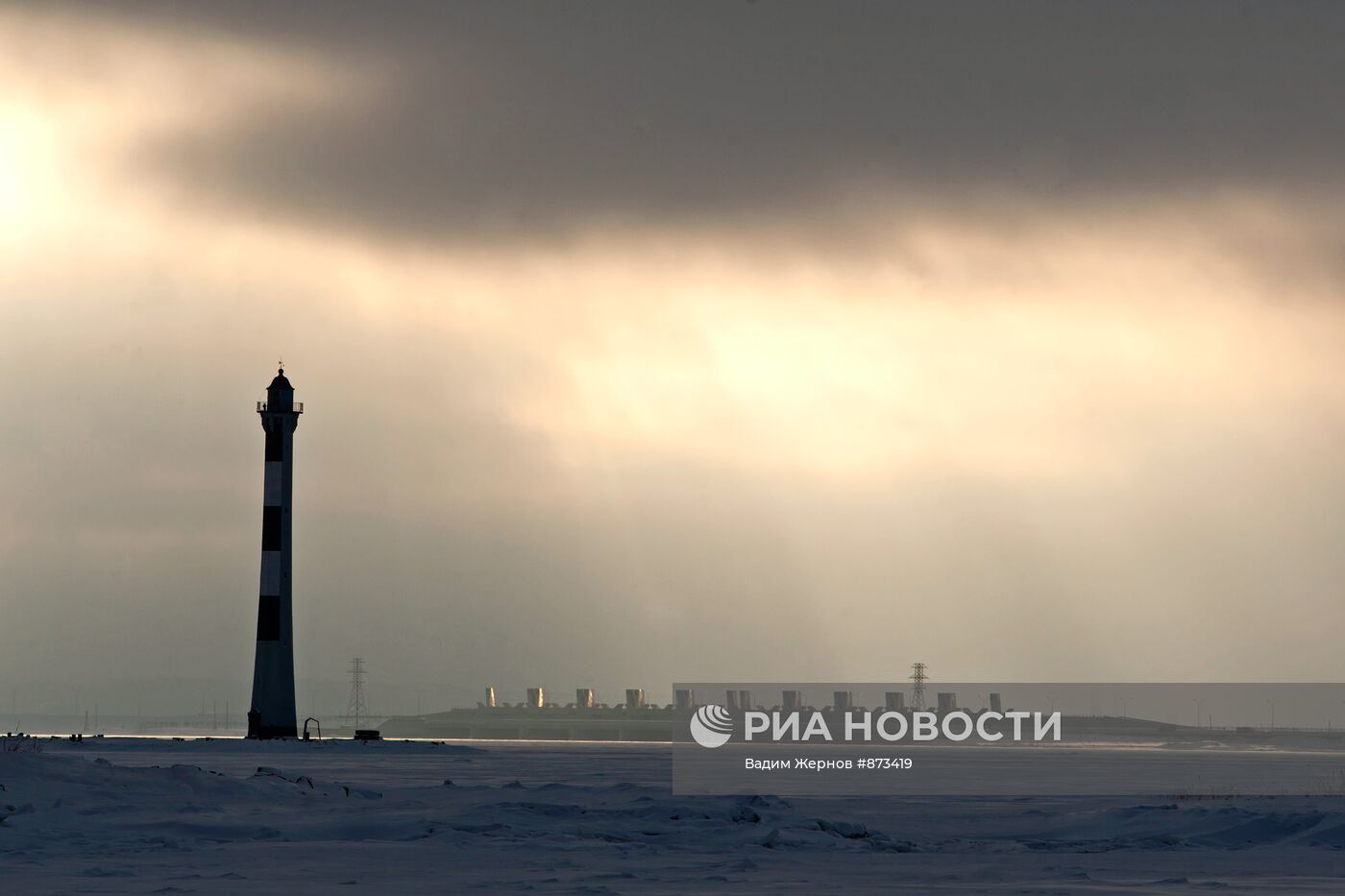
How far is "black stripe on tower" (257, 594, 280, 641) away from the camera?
115938 mm

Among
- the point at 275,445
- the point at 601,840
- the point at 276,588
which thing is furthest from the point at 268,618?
the point at 601,840

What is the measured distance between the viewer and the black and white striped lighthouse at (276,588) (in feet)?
380

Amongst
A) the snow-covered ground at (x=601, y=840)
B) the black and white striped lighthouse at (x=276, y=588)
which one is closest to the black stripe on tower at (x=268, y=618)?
the black and white striped lighthouse at (x=276, y=588)

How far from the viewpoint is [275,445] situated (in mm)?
118750

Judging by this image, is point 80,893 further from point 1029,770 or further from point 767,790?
point 1029,770

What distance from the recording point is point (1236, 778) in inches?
3462

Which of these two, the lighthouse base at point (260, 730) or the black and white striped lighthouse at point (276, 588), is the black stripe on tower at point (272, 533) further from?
the lighthouse base at point (260, 730)

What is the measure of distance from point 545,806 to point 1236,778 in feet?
197

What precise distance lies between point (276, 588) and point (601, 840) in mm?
86755

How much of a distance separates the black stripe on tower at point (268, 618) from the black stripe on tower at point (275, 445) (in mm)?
10329

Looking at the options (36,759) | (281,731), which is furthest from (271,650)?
(36,759)

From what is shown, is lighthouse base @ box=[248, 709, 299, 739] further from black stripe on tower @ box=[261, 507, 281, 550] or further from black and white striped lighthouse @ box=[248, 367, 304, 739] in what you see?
black stripe on tower @ box=[261, 507, 281, 550]

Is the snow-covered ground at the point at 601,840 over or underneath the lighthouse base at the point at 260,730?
over

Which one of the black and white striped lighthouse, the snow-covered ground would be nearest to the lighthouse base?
the black and white striped lighthouse
